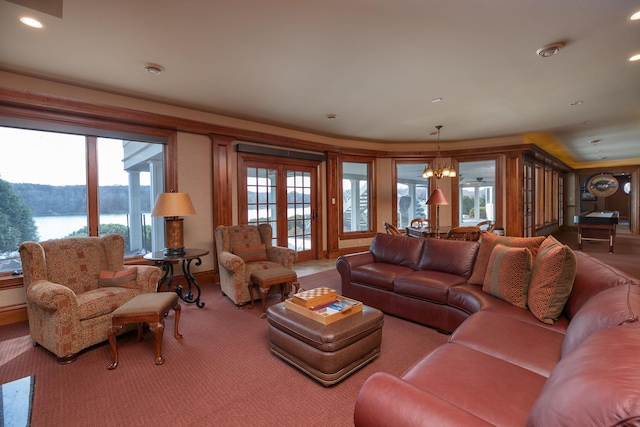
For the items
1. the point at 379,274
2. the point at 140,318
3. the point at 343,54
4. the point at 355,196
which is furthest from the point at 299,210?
the point at 140,318

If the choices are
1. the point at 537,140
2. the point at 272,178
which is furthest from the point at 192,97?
the point at 537,140

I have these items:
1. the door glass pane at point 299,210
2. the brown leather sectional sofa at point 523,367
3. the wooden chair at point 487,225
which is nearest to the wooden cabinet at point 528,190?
the wooden chair at point 487,225

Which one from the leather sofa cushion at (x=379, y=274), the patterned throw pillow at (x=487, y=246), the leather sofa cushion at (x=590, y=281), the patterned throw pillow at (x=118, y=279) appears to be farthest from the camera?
the leather sofa cushion at (x=379, y=274)

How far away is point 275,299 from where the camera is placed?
393cm

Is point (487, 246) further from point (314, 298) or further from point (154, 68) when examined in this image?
point (154, 68)

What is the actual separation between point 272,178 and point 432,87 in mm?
3149

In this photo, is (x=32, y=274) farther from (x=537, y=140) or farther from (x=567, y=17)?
(x=537, y=140)

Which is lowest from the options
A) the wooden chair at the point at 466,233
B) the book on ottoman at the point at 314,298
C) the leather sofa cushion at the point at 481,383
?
the leather sofa cushion at the point at 481,383

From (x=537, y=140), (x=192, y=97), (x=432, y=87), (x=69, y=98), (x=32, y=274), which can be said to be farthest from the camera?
(x=537, y=140)

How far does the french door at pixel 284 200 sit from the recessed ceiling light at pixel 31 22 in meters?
3.00

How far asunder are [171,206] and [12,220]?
175cm

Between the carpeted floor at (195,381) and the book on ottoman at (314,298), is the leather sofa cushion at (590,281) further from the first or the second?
the book on ottoman at (314,298)

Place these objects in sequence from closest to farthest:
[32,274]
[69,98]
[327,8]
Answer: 1. [327,8]
2. [32,274]
3. [69,98]

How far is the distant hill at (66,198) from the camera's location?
3.49 meters
